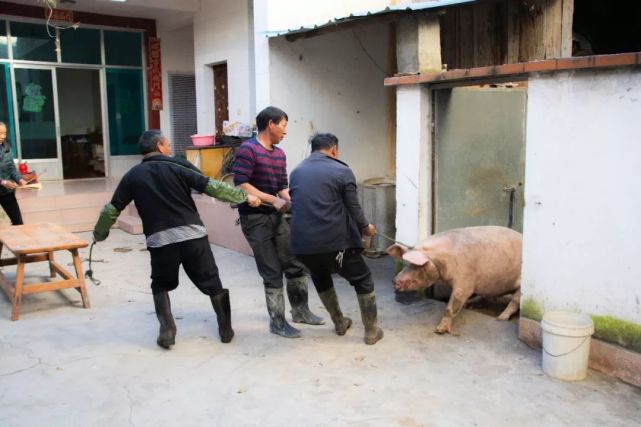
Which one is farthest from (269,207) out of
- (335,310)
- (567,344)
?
(567,344)

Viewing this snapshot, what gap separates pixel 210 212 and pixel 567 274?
6.18 meters

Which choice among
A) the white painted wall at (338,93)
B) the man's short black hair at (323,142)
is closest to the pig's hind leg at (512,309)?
the man's short black hair at (323,142)

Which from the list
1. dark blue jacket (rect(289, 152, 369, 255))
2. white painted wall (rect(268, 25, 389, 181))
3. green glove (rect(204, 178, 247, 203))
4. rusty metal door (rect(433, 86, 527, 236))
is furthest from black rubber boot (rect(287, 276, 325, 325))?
white painted wall (rect(268, 25, 389, 181))

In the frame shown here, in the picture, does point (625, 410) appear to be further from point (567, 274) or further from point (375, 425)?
point (375, 425)

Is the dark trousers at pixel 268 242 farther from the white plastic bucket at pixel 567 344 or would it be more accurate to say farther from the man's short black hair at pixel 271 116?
the white plastic bucket at pixel 567 344

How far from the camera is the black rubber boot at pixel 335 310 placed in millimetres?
5055

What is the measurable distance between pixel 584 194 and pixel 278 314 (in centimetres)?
267

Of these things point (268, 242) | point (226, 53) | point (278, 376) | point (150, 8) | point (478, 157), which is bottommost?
point (278, 376)

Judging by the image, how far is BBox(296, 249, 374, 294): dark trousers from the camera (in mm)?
4746

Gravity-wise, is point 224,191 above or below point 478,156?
below

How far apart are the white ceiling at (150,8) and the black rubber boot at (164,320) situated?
777cm

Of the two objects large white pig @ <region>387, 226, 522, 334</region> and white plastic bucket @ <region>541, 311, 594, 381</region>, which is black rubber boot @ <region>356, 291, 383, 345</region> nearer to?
large white pig @ <region>387, 226, 522, 334</region>

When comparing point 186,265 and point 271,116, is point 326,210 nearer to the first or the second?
point 271,116

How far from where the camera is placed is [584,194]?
436 centimetres
